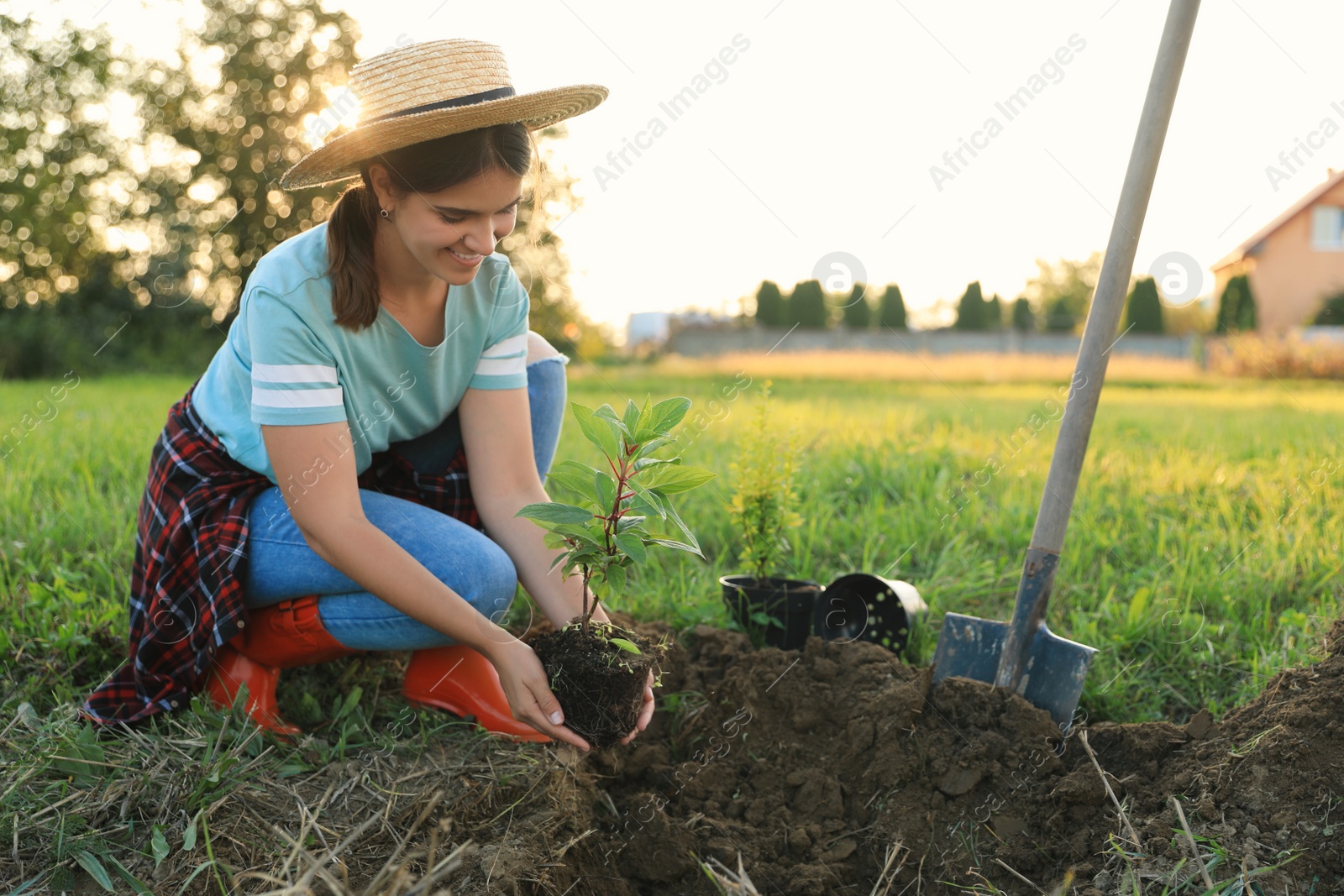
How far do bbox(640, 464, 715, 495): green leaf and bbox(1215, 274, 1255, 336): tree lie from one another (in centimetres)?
2424

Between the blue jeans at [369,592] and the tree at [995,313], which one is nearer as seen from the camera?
the blue jeans at [369,592]

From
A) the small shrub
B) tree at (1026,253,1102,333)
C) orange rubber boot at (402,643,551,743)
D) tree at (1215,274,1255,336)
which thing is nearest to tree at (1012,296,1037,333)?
tree at (1215,274,1255,336)

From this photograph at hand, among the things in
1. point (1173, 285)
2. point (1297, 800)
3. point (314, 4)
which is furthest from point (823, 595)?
point (314, 4)

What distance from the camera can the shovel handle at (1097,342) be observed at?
6.82 feet

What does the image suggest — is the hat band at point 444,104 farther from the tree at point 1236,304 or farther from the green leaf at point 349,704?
the tree at point 1236,304

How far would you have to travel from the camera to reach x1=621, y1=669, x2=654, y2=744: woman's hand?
70.4 inches

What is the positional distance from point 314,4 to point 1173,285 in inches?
604

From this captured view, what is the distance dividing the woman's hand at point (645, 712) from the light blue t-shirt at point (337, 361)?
31.4 inches

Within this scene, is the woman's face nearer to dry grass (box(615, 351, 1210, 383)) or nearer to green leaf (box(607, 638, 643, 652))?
green leaf (box(607, 638, 643, 652))

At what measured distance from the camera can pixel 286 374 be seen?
1.84 m

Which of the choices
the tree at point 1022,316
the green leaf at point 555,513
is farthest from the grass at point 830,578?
the tree at point 1022,316

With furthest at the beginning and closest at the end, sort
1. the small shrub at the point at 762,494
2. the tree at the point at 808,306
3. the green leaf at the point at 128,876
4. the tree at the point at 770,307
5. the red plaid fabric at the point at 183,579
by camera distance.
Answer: the tree at the point at 770,307 → the tree at the point at 808,306 → the small shrub at the point at 762,494 → the red plaid fabric at the point at 183,579 → the green leaf at the point at 128,876

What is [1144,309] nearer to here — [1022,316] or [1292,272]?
[1022,316]

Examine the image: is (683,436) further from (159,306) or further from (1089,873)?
(159,306)
